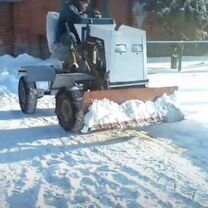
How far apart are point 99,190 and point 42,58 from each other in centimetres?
1336

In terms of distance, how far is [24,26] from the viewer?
17797 millimetres

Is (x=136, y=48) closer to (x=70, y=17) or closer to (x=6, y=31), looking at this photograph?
(x=70, y=17)

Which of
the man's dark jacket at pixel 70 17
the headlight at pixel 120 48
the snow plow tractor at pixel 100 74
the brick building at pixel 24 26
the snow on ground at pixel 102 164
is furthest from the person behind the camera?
the brick building at pixel 24 26

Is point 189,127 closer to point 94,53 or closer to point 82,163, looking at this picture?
point 94,53

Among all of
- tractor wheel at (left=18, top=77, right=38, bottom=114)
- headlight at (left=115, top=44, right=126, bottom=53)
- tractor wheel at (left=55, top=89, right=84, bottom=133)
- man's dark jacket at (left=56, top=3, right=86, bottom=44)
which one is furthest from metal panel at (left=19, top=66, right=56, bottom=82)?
Answer: headlight at (left=115, top=44, right=126, bottom=53)

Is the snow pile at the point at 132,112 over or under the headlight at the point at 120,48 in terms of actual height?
under

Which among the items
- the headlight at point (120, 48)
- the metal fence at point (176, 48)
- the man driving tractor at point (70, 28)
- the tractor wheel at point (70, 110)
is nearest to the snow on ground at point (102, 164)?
the tractor wheel at point (70, 110)

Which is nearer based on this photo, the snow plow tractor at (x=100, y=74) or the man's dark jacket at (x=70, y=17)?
the snow plow tractor at (x=100, y=74)

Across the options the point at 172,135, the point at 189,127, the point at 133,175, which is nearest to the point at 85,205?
the point at 133,175

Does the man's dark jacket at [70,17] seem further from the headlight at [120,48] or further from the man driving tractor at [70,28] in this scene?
the headlight at [120,48]

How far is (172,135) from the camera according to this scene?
23.9ft

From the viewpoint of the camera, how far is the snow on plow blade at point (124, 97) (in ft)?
22.9

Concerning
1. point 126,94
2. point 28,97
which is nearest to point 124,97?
point 126,94

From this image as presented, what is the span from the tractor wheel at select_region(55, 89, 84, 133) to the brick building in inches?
424
